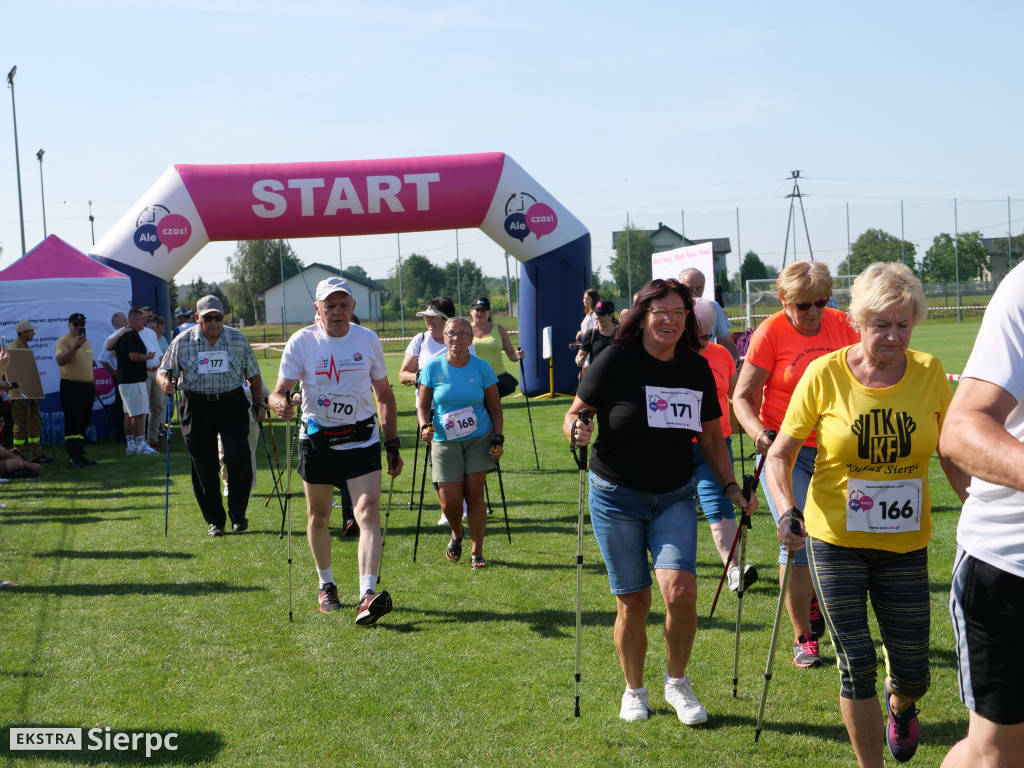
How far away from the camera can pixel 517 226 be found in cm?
1823

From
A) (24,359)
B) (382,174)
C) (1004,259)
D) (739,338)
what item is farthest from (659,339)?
(1004,259)

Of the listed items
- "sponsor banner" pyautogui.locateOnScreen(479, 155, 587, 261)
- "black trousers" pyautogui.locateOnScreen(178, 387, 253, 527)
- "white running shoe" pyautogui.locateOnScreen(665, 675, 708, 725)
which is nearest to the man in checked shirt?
"black trousers" pyautogui.locateOnScreen(178, 387, 253, 527)

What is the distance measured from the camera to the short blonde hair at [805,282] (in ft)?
15.1

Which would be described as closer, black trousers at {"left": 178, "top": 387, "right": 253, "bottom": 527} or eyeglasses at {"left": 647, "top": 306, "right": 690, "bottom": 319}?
eyeglasses at {"left": 647, "top": 306, "right": 690, "bottom": 319}

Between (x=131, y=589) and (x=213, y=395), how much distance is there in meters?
1.88

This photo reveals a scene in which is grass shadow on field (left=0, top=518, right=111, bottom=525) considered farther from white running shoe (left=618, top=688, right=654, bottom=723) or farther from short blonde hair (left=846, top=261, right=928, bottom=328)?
short blonde hair (left=846, top=261, right=928, bottom=328)

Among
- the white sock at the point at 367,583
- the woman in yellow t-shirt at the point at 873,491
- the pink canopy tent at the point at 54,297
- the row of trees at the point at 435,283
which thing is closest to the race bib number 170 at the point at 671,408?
the woman in yellow t-shirt at the point at 873,491

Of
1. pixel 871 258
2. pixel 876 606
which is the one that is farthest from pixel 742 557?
pixel 871 258

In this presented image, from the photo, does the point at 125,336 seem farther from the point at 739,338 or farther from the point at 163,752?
the point at 163,752

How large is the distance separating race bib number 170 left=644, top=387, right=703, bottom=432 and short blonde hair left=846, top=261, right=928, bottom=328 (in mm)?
859

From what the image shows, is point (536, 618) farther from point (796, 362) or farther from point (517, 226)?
point (517, 226)

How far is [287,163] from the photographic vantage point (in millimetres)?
17094

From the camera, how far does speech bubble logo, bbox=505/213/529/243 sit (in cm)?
1814

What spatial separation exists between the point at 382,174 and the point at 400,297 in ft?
68.1
